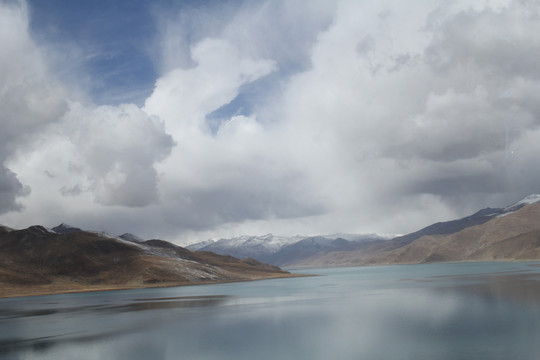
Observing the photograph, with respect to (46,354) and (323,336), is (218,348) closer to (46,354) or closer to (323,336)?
(323,336)

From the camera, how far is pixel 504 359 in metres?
35.1

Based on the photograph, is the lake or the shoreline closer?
the lake

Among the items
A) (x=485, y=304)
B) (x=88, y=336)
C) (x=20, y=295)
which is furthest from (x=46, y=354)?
(x=20, y=295)

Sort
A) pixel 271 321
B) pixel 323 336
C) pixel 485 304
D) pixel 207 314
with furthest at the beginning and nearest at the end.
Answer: pixel 207 314 < pixel 485 304 < pixel 271 321 < pixel 323 336

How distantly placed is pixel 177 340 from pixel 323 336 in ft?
55.9

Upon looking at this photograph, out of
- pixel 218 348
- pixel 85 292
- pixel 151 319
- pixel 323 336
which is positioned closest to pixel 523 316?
pixel 323 336

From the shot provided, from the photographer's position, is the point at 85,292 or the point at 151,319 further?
the point at 85,292

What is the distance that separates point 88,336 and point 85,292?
13174 cm

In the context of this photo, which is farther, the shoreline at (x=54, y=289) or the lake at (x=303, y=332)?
the shoreline at (x=54, y=289)

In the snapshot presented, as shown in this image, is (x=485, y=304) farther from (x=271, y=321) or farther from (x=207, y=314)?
(x=207, y=314)

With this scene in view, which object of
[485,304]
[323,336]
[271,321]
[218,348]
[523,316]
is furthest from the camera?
[485,304]

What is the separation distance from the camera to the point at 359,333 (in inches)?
2039

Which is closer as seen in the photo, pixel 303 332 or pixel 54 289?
pixel 303 332

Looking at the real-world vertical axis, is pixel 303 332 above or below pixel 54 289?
below
